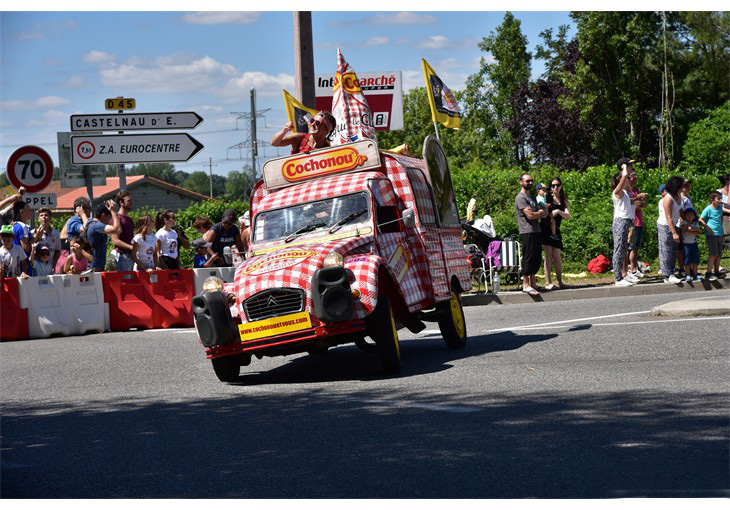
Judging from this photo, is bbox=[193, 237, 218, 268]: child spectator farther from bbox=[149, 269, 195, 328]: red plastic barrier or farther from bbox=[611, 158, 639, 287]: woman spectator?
bbox=[611, 158, 639, 287]: woman spectator

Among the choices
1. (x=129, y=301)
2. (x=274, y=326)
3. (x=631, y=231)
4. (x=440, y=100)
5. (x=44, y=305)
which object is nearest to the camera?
(x=274, y=326)

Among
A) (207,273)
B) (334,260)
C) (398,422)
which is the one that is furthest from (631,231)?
(398,422)

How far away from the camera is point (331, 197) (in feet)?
37.7

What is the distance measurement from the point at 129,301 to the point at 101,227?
51.9 inches

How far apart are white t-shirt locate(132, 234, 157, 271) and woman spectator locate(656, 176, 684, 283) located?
897cm

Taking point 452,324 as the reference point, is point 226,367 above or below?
below

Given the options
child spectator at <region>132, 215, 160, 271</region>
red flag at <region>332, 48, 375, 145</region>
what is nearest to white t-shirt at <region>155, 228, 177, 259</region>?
child spectator at <region>132, 215, 160, 271</region>

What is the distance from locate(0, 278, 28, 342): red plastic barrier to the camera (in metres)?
16.5

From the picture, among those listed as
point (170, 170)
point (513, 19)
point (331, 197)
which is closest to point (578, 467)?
point (331, 197)

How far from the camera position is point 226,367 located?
10469 millimetres

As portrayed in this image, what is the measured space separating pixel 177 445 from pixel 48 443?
1.02 meters

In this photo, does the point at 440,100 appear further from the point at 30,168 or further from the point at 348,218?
the point at 348,218

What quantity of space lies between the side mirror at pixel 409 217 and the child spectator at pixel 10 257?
812 cm

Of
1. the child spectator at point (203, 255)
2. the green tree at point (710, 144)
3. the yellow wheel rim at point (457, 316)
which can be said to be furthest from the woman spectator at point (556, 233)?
the green tree at point (710, 144)
